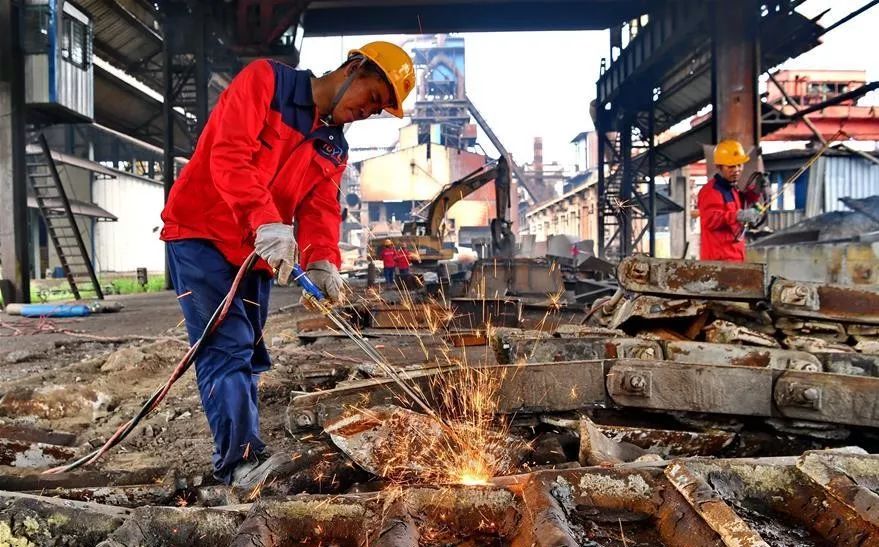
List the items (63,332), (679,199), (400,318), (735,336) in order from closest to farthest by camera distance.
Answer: (735,336), (400,318), (63,332), (679,199)

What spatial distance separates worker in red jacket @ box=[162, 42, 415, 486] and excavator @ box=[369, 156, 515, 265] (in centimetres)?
926

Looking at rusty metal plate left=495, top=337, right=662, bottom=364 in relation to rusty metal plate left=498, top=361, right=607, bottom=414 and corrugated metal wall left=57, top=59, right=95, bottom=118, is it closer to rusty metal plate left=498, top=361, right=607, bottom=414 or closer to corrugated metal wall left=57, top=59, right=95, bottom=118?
rusty metal plate left=498, top=361, right=607, bottom=414

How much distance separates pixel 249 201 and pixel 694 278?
201cm

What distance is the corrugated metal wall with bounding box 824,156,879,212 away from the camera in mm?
14711

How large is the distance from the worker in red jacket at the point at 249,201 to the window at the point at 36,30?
903 centimetres

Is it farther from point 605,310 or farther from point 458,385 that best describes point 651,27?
point 458,385

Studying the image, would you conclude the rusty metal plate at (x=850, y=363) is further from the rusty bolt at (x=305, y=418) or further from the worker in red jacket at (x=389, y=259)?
the worker in red jacket at (x=389, y=259)

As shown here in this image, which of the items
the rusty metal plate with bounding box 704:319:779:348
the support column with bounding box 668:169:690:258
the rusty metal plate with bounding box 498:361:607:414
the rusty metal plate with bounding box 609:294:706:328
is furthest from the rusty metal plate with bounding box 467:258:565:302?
→ the support column with bounding box 668:169:690:258

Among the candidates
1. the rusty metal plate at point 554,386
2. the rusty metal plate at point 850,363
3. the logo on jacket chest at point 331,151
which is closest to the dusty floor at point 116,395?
the rusty metal plate at point 554,386

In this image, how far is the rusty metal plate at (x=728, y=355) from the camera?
2354mm

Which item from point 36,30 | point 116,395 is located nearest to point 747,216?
point 116,395

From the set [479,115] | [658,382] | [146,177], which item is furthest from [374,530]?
[479,115]

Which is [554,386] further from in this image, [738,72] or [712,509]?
[738,72]

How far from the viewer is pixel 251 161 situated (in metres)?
1.98
